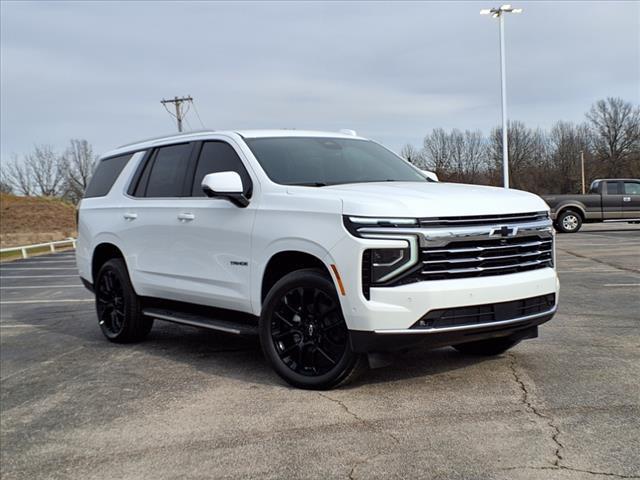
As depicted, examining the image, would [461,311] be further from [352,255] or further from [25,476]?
[25,476]

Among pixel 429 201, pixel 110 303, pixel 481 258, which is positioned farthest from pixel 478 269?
pixel 110 303

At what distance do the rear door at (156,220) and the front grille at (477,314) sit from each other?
8.37 ft

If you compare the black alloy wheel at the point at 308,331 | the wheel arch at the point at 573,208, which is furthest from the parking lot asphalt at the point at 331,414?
the wheel arch at the point at 573,208

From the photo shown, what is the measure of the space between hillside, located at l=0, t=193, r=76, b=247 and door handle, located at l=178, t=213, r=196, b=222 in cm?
4177

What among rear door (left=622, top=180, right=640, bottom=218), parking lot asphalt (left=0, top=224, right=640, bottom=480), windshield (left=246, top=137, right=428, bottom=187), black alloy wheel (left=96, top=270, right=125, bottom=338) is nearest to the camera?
parking lot asphalt (left=0, top=224, right=640, bottom=480)

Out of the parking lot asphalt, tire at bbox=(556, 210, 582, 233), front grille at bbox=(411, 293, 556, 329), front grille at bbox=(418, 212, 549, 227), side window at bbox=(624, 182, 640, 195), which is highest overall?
front grille at bbox=(418, 212, 549, 227)

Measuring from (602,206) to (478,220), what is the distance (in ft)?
65.9

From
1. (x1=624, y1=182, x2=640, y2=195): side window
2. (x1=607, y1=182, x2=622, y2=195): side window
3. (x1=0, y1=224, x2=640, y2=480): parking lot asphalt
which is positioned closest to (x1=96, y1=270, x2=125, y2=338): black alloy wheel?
(x1=0, y1=224, x2=640, y2=480): parking lot asphalt

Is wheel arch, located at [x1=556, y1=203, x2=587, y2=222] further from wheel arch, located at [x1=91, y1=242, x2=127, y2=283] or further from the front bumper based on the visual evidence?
the front bumper

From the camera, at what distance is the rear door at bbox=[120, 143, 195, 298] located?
5883 mm

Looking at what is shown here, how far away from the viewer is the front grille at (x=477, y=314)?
403 cm

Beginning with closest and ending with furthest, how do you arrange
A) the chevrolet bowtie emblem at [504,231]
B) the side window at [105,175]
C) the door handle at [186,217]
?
1. the chevrolet bowtie emblem at [504,231]
2. the door handle at [186,217]
3. the side window at [105,175]

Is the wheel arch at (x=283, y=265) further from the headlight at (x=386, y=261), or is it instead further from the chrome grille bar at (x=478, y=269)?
the chrome grille bar at (x=478, y=269)

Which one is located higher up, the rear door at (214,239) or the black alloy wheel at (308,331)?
the rear door at (214,239)
